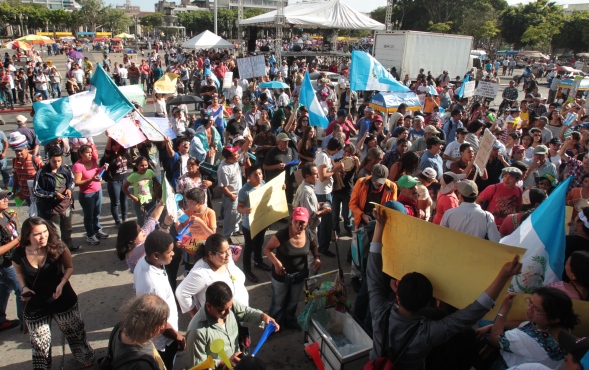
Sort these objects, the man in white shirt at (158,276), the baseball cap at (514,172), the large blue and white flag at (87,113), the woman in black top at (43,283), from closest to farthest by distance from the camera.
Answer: the man in white shirt at (158,276), the woman in black top at (43,283), the baseball cap at (514,172), the large blue and white flag at (87,113)

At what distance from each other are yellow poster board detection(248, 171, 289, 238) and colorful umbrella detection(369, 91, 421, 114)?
573 cm

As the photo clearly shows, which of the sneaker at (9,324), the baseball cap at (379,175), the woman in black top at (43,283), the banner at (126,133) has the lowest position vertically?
the sneaker at (9,324)

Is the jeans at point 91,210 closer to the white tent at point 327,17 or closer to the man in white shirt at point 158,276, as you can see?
the man in white shirt at point 158,276

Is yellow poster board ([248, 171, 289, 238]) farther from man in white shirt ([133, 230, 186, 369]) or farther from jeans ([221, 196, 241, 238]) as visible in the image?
man in white shirt ([133, 230, 186, 369])

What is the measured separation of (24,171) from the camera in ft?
20.1

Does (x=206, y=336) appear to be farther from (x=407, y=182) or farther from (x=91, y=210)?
(x=91, y=210)

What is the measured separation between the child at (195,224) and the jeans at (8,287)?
1.79 meters

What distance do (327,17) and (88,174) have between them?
21533mm

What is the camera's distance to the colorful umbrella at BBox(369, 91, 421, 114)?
1005cm

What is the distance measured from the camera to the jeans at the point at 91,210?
626 cm

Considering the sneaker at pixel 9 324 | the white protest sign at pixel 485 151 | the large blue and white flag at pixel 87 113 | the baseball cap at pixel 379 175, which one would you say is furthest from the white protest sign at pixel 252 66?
the sneaker at pixel 9 324

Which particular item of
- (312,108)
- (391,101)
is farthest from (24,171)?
(391,101)

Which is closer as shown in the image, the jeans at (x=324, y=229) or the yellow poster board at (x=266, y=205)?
the yellow poster board at (x=266, y=205)

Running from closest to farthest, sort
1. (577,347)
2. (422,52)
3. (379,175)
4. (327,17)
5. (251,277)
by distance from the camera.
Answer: (577,347) < (379,175) < (251,277) < (422,52) < (327,17)
